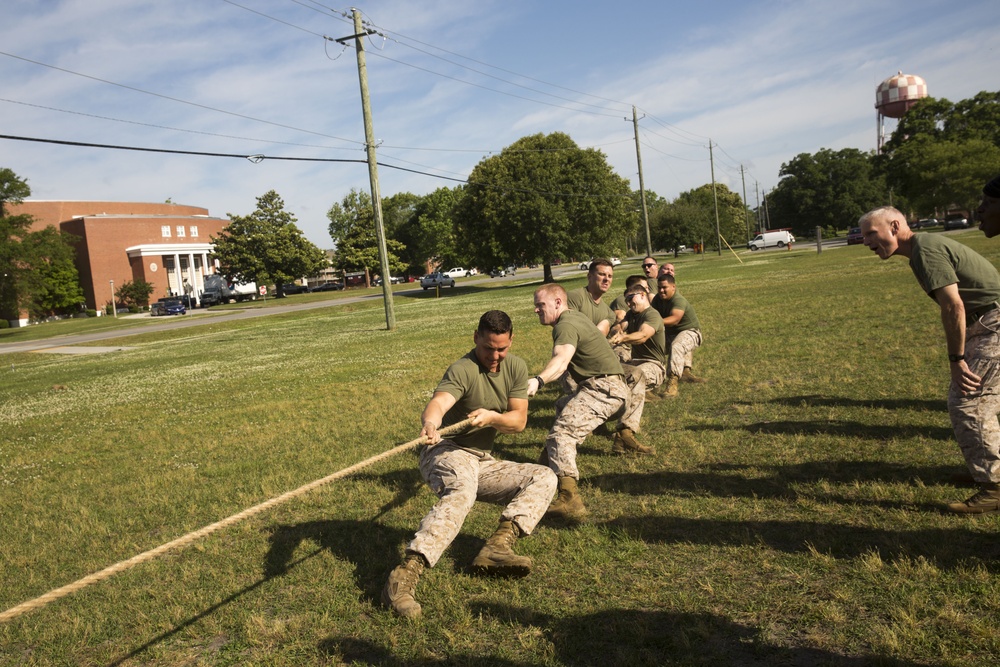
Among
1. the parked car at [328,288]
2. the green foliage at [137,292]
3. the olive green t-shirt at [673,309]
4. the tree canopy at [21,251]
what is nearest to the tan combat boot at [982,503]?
the olive green t-shirt at [673,309]

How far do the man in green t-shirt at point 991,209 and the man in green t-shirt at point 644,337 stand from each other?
4.34 m

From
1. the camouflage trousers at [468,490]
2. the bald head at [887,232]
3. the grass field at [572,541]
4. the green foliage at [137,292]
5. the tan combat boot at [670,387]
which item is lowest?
the grass field at [572,541]

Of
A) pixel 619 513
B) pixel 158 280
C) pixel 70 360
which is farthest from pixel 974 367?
pixel 158 280

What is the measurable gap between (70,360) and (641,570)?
93.5ft

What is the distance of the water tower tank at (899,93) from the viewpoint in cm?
8144

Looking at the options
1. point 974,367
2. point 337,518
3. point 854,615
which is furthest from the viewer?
point 337,518

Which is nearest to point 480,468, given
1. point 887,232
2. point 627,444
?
point 627,444

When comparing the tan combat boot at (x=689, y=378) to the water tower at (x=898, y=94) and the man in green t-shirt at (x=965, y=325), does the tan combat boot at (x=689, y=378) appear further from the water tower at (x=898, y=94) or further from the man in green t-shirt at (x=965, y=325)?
the water tower at (x=898, y=94)

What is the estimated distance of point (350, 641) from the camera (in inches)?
157

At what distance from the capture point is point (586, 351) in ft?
22.2

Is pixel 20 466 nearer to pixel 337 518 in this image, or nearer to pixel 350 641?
pixel 337 518

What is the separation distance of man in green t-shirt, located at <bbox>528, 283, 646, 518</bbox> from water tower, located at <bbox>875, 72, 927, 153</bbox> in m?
91.6

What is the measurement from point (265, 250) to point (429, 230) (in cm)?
3026

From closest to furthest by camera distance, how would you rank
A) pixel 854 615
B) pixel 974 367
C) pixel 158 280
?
1. pixel 854 615
2. pixel 974 367
3. pixel 158 280
